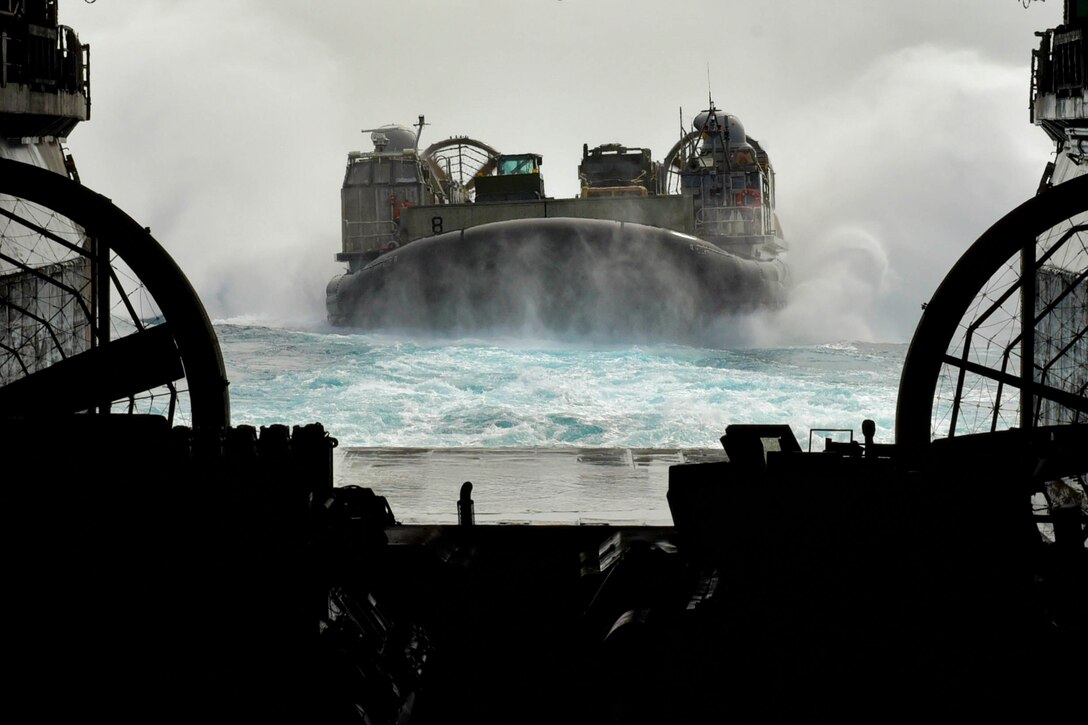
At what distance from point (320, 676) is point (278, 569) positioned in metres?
0.50

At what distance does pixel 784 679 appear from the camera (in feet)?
12.1

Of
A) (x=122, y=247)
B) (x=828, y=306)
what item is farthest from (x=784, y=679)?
(x=828, y=306)

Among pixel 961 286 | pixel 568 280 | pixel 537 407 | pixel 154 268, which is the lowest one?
pixel 537 407

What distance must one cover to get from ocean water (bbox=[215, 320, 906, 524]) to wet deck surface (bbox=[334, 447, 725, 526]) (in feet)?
0.06

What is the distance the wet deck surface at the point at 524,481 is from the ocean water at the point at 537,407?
2 centimetres

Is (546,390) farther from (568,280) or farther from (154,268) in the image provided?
(154,268)

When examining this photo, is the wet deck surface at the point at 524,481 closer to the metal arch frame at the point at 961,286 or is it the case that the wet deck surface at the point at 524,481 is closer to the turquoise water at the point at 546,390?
the metal arch frame at the point at 961,286

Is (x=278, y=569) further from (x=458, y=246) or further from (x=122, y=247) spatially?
(x=458, y=246)

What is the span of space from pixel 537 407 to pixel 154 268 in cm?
1151

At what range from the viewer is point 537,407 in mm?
17812

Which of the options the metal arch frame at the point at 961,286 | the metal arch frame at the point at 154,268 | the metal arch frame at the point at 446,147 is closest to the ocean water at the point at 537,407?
the metal arch frame at the point at 154,268

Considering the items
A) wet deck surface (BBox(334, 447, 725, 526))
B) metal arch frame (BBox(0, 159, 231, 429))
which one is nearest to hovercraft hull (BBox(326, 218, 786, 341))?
wet deck surface (BBox(334, 447, 725, 526))

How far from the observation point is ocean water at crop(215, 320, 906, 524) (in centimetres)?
847

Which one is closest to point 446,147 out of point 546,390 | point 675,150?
point 675,150
